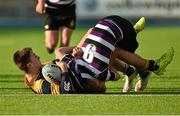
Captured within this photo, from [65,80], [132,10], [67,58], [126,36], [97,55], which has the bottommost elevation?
[132,10]

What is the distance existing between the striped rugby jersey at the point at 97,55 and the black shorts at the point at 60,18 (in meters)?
5.26

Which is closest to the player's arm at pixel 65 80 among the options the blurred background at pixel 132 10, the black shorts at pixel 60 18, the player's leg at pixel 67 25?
the player's leg at pixel 67 25

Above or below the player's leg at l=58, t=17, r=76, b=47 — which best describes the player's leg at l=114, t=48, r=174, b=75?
above

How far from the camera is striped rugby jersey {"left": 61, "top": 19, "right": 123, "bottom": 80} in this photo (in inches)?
376

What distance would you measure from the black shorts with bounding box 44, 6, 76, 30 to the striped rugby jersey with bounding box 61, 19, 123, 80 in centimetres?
526

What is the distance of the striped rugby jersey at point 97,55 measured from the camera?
9562 millimetres

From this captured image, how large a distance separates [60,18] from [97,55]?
5625 mm

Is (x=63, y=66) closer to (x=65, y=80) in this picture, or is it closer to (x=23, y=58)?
(x=65, y=80)

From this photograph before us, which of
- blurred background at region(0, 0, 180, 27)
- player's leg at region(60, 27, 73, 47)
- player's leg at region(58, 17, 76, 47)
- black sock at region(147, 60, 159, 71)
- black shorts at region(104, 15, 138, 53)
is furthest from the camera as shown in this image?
blurred background at region(0, 0, 180, 27)

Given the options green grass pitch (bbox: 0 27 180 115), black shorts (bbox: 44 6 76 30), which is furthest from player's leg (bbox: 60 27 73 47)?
green grass pitch (bbox: 0 27 180 115)

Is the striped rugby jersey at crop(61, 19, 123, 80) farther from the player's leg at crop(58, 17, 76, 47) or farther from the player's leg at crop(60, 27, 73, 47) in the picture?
the player's leg at crop(58, 17, 76, 47)

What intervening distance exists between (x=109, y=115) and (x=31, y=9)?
77.3 ft

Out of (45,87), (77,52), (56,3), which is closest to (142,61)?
(77,52)

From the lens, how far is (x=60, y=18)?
1514 centimetres
